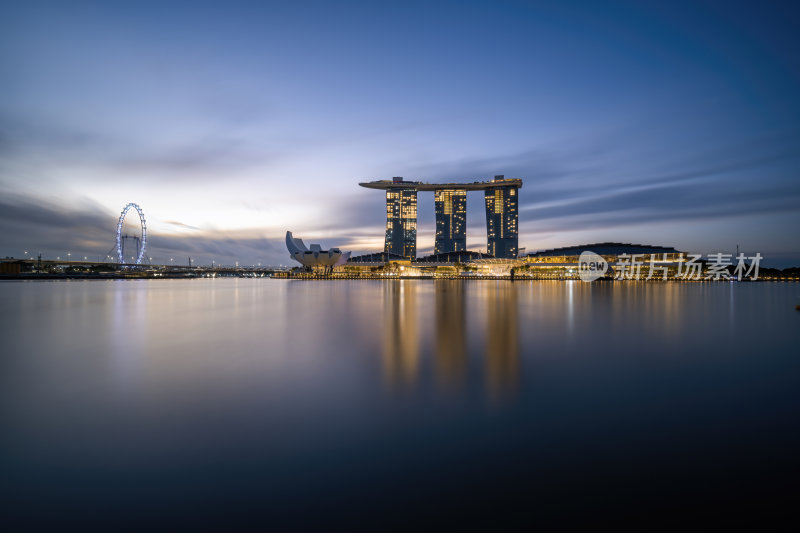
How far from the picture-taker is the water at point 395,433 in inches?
138

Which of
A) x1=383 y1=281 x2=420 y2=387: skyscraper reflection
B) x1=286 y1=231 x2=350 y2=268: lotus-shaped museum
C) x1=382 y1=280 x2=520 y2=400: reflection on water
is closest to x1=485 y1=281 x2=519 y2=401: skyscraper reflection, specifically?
x1=382 y1=280 x2=520 y2=400: reflection on water

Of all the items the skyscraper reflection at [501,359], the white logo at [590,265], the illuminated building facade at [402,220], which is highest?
the illuminated building facade at [402,220]

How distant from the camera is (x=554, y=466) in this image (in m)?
4.14

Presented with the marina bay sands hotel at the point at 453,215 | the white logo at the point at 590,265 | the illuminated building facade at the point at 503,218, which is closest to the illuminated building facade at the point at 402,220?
the marina bay sands hotel at the point at 453,215

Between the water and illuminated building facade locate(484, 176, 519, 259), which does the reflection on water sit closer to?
the water

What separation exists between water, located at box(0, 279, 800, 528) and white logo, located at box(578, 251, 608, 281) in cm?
12672

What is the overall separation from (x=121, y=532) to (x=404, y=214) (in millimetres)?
187419

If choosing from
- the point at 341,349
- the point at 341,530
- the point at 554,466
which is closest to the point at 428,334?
the point at 341,349

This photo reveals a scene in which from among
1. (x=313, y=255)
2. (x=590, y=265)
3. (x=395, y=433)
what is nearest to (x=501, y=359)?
(x=395, y=433)

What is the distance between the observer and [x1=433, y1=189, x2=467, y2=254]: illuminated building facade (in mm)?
197750

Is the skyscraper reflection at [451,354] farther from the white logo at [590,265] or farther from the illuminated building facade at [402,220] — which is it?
the illuminated building facade at [402,220]

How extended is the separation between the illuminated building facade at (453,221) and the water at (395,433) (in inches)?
7398

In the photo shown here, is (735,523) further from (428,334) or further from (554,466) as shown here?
(428,334)

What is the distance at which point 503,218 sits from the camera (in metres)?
192
